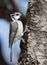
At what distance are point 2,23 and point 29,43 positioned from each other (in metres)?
0.33

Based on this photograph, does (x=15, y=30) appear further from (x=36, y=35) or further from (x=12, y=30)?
(x=36, y=35)

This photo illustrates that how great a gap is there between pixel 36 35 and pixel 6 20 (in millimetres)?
278

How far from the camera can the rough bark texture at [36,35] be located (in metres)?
0.63

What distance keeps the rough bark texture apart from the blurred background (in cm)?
16

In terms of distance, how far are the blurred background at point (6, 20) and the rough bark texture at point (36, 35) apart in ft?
0.51

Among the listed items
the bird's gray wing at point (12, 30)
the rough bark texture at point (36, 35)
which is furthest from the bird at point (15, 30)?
the rough bark texture at point (36, 35)

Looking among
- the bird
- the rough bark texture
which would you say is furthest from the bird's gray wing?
the rough bark texture

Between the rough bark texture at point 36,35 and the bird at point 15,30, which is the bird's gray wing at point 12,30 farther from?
the rough bark texture at point 36,35

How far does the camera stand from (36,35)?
66 centimetres

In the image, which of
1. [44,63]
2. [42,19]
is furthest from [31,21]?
[44,63]

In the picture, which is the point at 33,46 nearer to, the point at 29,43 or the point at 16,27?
the point at 29,43

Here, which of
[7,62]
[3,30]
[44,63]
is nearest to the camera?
[44,63]

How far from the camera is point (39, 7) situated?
667 millimetres

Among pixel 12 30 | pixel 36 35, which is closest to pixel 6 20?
pixel 12 30
